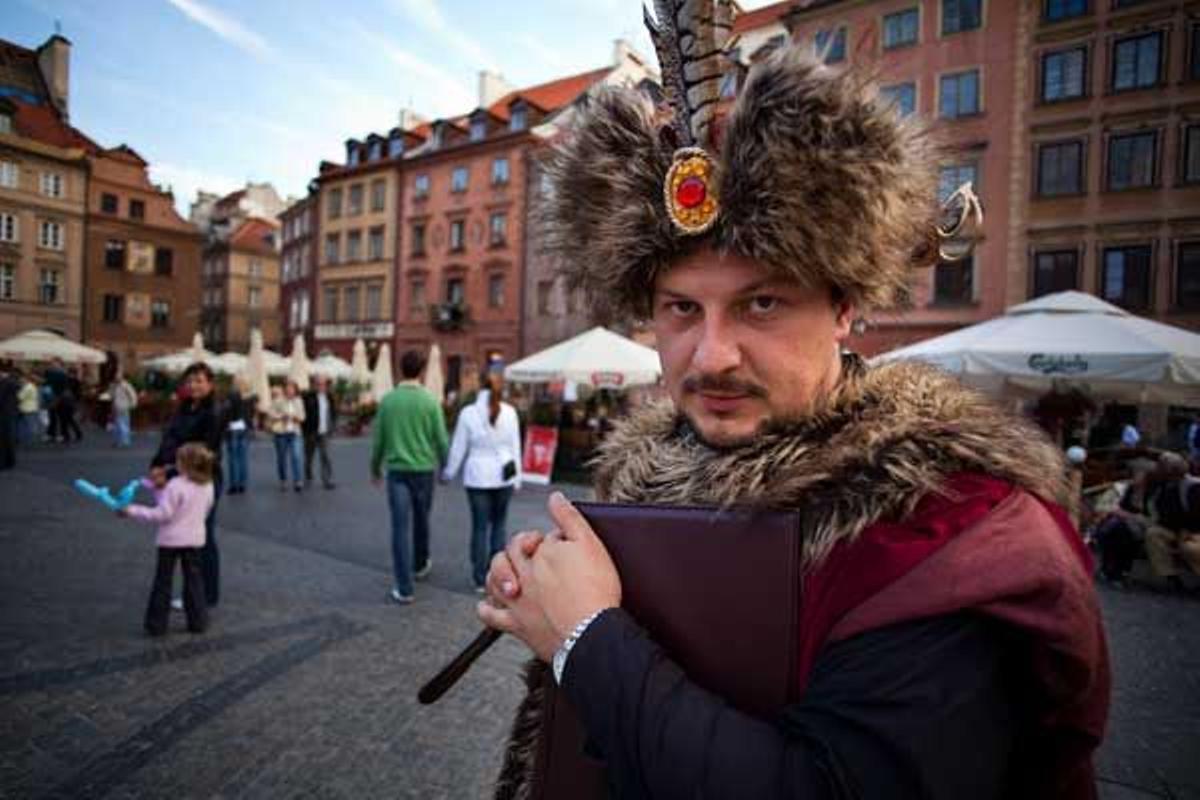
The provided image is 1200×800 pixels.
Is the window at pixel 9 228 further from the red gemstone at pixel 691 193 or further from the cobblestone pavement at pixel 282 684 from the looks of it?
the red gemstone at pixel 691 193

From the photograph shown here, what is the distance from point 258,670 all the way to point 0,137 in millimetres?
28584

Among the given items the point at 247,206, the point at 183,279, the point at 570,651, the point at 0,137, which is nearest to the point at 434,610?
the point at 570,651

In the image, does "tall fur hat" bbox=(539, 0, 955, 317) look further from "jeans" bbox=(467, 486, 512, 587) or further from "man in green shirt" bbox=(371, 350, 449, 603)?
"jeans" bbox=(467, 486, 512, 587)

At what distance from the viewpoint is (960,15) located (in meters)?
21.0

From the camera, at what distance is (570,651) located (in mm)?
973

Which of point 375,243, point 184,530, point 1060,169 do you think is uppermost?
point 375,243

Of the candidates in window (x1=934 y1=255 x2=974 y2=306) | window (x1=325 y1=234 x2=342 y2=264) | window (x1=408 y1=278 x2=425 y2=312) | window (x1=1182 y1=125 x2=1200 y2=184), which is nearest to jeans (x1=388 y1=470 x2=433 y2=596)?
window (x1=934 y1=255 x2=974 y2=306)

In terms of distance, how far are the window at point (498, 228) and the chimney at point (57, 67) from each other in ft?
63.5

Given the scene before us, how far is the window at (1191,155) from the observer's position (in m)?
18.2

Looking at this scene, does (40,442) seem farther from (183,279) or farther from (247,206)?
(247,206)

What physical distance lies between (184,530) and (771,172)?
16.3 feet

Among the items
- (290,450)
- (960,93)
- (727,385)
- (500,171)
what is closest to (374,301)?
(500,171)

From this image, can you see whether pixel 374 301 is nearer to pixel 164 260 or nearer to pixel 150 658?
pixel 164 260

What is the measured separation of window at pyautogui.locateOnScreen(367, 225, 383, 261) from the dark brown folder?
37971 mm
